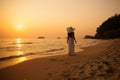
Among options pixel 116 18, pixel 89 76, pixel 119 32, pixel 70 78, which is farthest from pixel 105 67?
pixel 116 18

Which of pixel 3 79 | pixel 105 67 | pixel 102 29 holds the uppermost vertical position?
pixel 102 29

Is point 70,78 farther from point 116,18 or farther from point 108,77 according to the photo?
point 116,18

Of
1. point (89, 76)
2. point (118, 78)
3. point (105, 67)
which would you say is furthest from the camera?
point (105, 67)

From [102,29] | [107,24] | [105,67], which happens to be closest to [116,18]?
[107,24]

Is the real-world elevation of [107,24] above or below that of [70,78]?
above

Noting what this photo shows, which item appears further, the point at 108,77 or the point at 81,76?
the point at 81,76

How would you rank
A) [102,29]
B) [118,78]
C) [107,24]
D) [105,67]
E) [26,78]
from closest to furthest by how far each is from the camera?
[118,78] → [105,67] → [26,78] → [107,24] → [102,29]

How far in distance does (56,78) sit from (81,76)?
3.21 feet

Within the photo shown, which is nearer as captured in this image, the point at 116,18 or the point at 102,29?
the point at 116,18

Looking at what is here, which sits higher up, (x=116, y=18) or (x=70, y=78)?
(x=116, y=18)

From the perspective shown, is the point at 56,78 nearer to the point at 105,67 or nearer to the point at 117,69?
the point at 105,67

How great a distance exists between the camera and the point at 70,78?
4.93m

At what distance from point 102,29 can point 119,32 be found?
1897cm

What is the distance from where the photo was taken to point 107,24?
7125cm
